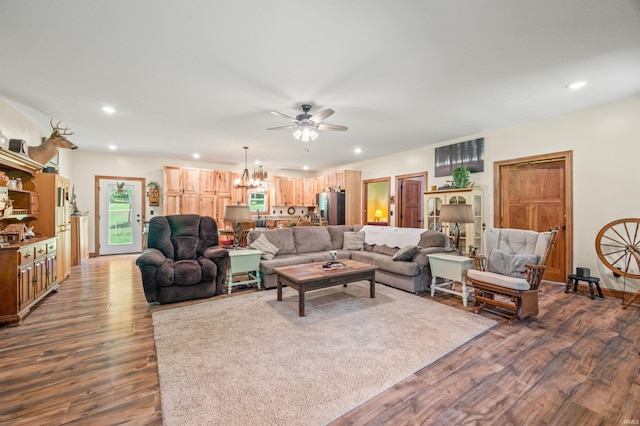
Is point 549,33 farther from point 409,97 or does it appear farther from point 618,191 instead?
point 618,191

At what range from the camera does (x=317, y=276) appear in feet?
10.5

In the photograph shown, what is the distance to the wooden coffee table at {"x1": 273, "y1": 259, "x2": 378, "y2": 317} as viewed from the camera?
3076 millimetres

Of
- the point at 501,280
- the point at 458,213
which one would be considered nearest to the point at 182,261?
the point at 458,213

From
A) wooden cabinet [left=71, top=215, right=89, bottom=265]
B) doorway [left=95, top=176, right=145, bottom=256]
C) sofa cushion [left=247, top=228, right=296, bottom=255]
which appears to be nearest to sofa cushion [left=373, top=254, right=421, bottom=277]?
sofa cushion [left=247, top=228, right=296, bottom=255]

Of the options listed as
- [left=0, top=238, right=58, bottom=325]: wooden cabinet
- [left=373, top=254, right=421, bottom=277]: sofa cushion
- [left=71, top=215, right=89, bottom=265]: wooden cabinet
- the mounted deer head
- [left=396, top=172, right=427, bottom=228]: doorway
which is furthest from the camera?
[left=396, top=172, right=427, bottom=228]: doorway

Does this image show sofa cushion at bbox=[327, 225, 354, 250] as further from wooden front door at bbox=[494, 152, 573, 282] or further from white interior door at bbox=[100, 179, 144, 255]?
white interior door at bbox=[100, 179, 144, 255]

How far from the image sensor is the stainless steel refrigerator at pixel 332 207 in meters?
8.08

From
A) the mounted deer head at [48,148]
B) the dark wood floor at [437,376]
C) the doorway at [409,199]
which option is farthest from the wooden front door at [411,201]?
the mounted deer head at [48,148]

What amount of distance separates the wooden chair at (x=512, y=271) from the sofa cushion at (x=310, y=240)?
2544mm

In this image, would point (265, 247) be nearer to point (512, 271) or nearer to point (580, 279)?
point (512, 271)

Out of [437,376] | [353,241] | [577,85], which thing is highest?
[577,85]

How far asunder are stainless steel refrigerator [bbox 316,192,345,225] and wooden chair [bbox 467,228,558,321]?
4662 mm

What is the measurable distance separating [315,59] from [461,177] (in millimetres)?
3793

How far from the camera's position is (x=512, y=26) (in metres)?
2.22
